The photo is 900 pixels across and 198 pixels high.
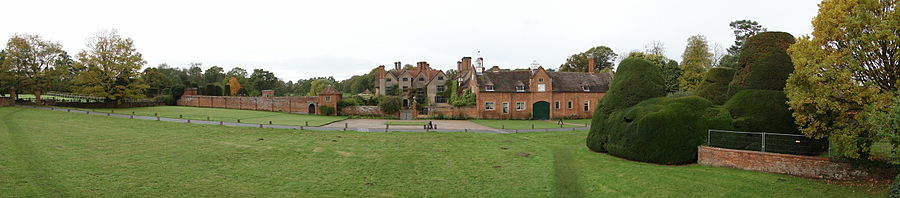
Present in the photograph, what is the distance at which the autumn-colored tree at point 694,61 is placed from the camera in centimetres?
5044

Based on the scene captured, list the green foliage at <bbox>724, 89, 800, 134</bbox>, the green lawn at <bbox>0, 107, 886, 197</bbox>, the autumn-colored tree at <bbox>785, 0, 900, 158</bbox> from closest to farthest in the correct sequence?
1. the autumn-colored tree at <bbox>785, 0, 900, 158</bbox>
2. the green lawn at <bbox>0, 107, 886, 197</bbox>
3. the green foliage at <bbox>724, 89, 800, 134</bbox>

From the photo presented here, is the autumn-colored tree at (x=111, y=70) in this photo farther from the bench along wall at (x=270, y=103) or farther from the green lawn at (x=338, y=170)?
the green lawn at (x=338, y=170)

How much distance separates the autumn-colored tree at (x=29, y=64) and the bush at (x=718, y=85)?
57629mm

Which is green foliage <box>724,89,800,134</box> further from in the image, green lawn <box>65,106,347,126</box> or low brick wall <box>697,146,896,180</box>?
green lawn <box>65,106,347,126</box>

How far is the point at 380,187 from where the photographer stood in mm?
12883

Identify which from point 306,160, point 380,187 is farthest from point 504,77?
point 380,187

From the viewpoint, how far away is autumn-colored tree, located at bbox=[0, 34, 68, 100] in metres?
40.8

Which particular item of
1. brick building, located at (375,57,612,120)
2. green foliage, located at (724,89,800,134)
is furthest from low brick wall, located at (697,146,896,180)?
brick building, located at (375,57,612,120)

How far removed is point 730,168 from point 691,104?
3.09 meters

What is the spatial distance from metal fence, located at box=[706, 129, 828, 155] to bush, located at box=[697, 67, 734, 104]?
460cm

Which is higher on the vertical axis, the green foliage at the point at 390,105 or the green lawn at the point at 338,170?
the green foliage at the point at 390,105

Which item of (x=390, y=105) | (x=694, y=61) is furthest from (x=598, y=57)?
(x=390, y=105)

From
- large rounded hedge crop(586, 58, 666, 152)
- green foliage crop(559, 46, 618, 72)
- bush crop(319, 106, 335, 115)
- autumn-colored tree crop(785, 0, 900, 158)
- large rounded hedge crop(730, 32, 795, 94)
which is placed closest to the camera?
autumn-colored tree crop(785, 0, 900, 158)

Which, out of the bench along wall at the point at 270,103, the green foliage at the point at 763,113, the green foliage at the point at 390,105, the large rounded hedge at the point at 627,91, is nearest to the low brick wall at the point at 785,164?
the green foliage at the point at 763,113
